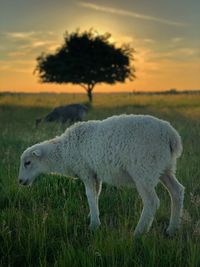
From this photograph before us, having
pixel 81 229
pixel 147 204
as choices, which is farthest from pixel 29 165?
pixel 147 204

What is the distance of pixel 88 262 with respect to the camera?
4551 millimetres

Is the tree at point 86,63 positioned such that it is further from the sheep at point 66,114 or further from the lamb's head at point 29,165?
the lamb's head at point 29,165

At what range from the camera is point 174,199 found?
6312 mm

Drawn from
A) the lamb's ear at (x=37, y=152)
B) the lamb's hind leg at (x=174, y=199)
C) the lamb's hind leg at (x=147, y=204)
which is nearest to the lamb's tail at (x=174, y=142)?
the lamb's hind leg at (x=174, y=199)

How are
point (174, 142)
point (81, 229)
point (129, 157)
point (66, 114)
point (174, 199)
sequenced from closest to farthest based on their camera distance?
point (129, 157) → point (174, 142) → point (81, 229) → point (174, 199) → point (66, 114)

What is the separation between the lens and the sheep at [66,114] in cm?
2141

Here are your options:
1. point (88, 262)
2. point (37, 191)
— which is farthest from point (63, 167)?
point (88, 262)

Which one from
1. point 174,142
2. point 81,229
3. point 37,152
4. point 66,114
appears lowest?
point 81,229

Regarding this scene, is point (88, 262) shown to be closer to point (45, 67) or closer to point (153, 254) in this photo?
point (153, 254)

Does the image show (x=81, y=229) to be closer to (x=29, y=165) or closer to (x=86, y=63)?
(x=29, y=165)

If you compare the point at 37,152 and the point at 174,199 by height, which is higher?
the point at 37,152

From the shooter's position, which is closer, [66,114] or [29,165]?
[29,165]

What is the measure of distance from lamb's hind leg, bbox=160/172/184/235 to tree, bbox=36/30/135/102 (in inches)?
1434

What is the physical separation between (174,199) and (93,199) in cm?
111
